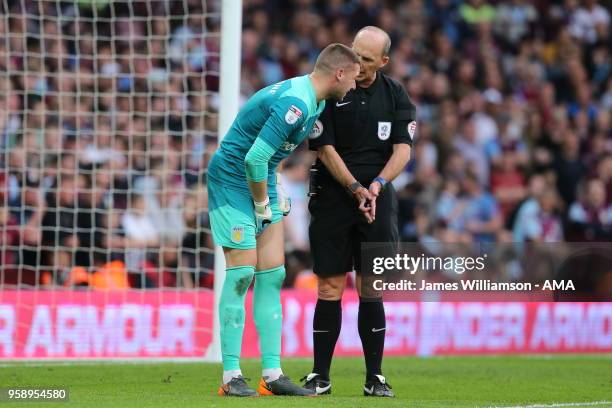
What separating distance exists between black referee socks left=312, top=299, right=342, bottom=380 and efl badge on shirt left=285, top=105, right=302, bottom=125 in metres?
1.35

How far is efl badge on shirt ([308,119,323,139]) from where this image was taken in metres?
7.52

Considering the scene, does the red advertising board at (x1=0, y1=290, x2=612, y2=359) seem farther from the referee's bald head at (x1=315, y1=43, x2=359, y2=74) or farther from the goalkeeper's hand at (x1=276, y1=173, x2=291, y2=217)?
the referee's bald head at (x1=315, y1=43, x2=359, y2=74)

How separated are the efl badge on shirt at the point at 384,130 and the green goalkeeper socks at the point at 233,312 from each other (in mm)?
1248

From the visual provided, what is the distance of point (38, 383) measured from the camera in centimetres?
811

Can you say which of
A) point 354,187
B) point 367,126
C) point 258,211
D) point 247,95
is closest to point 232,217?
point 258,211

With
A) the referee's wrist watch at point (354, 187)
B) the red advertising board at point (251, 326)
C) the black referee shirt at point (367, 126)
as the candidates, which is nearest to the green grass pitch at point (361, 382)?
the red advertising board at point (251, 326)

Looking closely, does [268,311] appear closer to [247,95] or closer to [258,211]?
[258,211]

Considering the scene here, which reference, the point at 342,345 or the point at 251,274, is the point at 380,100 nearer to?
the point at 251,274

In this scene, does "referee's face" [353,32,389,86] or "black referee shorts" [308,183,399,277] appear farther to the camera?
"black referee shorts" [308,183,399,277]

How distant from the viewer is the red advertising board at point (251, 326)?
10.8m

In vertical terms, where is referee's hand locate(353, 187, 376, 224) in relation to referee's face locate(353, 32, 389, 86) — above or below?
below

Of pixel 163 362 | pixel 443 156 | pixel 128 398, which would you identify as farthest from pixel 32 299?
pixel 443 156

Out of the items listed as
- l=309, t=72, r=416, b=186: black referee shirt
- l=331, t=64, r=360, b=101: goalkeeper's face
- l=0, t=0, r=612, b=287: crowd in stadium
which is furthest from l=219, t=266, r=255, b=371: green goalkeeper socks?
l=0, t=0, r=612, b=287: crowd in stadium

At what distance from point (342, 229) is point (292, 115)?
3.55 ft
